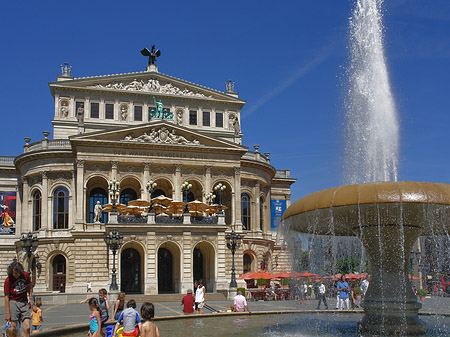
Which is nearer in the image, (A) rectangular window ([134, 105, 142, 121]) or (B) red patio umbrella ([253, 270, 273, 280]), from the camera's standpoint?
(B) red patio umbrella ([253, 270, 273, 280])

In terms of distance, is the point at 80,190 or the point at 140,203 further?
the point at 80,190

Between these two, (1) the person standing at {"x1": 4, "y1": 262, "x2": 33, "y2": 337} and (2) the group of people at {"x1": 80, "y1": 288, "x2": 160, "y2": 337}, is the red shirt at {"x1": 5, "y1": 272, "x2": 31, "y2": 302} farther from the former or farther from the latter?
(2) the group of people at {"x1": 80, "y1": 288, "x2": 160, "y2": 337}

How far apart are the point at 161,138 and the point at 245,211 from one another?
36.7 ft

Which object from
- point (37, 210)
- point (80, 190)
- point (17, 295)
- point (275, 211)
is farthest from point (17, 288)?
point (275, 211)

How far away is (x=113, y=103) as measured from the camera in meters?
51.9

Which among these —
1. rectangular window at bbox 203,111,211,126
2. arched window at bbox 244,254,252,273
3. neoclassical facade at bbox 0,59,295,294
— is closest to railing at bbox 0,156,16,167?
neoclassical facade at bbox 0,59,295,294

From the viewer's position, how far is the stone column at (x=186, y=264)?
4112 centimetres

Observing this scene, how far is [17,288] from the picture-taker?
10.3m

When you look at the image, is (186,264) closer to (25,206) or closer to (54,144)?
(54,144)

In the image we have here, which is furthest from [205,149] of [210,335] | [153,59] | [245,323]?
[210,335]

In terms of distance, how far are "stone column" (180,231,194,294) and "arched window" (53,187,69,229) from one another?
11.7m

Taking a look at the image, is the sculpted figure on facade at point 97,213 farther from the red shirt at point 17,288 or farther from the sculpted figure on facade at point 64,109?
the red shirt at point 17,288

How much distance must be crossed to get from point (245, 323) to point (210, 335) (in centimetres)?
339

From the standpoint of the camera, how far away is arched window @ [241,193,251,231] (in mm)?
52844
